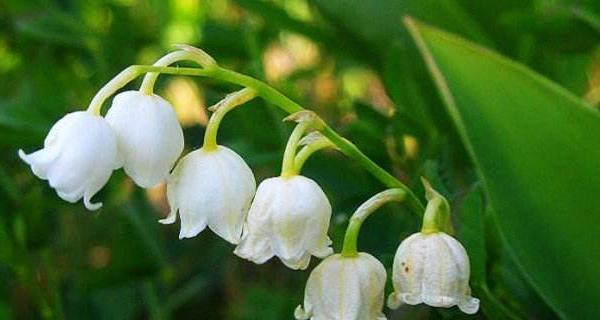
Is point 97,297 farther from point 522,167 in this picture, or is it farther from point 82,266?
point 522,167

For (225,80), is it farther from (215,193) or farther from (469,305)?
(469,305)

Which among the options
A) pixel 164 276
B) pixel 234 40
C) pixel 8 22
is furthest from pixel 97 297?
pixel 8 22

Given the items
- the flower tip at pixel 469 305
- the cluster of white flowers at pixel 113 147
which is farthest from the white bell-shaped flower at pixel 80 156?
the flower tip at pixel 469 305

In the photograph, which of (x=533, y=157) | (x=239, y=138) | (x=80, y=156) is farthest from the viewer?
(x=239, y=138)

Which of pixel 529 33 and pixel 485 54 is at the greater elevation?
pixel 485 54

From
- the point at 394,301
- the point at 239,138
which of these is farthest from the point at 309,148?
the point at 239,138

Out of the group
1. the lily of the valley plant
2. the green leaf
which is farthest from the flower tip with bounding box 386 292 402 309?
the green leaf

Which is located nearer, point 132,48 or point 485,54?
point 485,54
